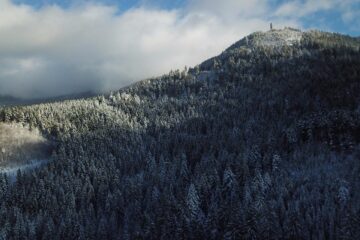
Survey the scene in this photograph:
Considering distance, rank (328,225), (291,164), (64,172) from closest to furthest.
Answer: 1. (328,225)
2. (291,164)
3. (64,172)

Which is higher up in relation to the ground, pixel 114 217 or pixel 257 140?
pixel 257 140

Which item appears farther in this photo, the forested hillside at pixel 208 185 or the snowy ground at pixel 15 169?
the snowy ground at pixel 15 169

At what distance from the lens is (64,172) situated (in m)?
169

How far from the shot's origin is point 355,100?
618 feet

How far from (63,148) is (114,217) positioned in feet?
215

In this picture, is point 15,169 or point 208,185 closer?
point 208,185

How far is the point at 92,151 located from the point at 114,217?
58761mm

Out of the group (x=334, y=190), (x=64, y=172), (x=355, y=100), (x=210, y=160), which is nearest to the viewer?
(x=334, y=190)

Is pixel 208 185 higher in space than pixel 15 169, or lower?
higher

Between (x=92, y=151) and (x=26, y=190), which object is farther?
(x=92, y=151)

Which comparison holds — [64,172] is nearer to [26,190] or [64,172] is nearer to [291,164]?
[26,190]

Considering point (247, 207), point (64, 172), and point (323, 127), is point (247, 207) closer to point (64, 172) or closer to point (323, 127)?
point (323, 127)

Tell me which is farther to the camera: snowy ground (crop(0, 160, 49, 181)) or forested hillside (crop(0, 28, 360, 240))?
snowy ground (crop(0, 160, 49, 181))

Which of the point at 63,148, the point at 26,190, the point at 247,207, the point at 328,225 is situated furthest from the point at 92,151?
the point at 328,225
